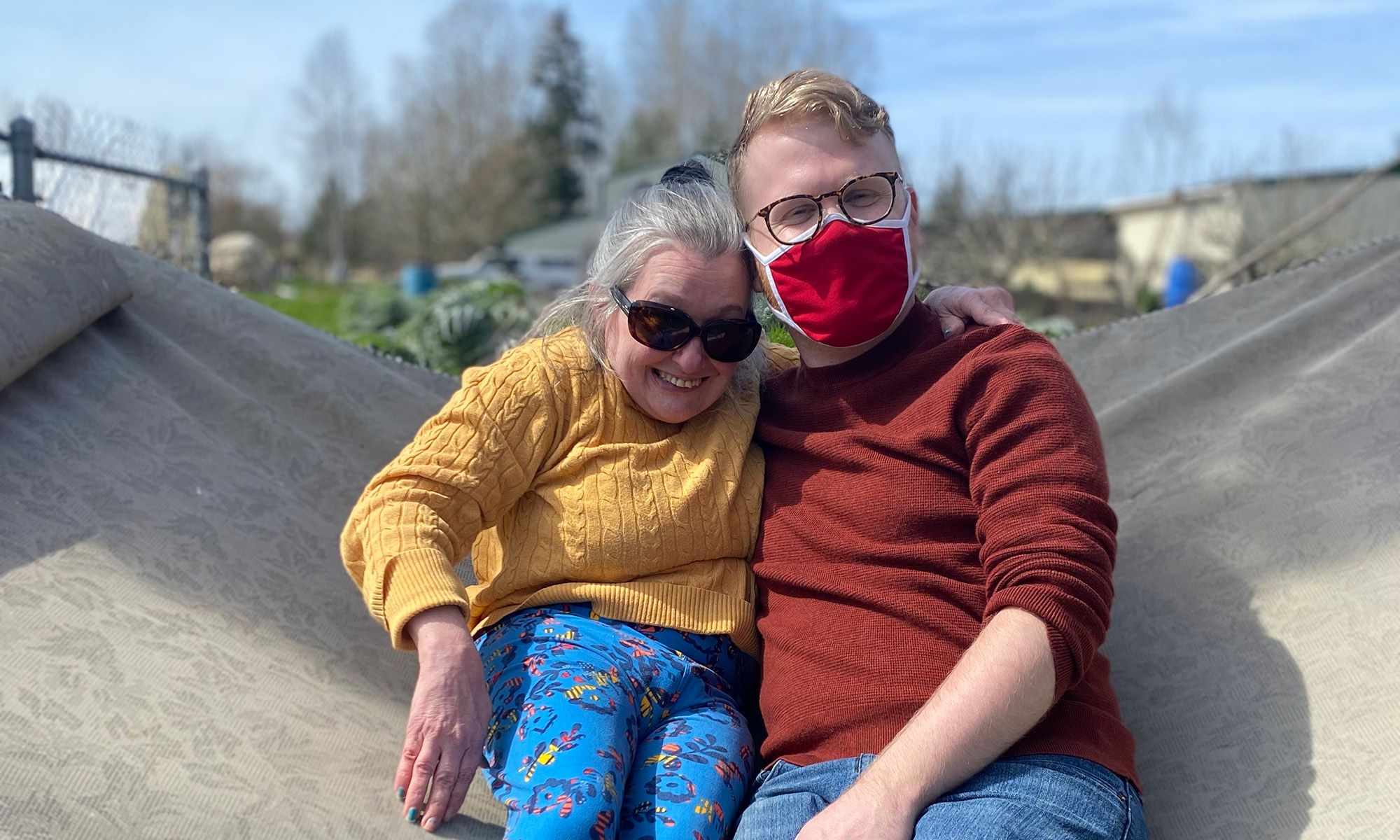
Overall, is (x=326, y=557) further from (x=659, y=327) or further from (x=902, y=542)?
(x=902, y=542)

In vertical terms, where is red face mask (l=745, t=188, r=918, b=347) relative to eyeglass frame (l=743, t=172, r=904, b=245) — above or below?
below

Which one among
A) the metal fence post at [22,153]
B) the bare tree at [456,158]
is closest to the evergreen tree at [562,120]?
the bare tree at [456,158]

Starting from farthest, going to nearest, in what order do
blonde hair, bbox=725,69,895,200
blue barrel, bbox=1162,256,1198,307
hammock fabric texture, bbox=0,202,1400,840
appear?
blue barrel, bbox=1162,256,1198,307, blonde hair, bbox=725,69,895,200, hammock fabric texture, bbox=0,202,1400,840

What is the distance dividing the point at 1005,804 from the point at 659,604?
628 mm

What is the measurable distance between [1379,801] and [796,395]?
3.40ft

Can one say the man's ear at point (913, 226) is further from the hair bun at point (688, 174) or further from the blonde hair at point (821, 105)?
the hair bun at point (688, 174)

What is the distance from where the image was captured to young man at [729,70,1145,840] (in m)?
1.45

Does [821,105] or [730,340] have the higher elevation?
[821,105]

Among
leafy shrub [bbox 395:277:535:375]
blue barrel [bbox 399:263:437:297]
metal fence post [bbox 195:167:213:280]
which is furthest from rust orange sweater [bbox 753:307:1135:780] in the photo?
blue barrel [bbox 399:263:437:297]

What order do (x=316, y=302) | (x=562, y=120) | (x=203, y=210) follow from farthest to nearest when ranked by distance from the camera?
(x=562, y=120) < (x=316, y=302) < (x=203, y=210)

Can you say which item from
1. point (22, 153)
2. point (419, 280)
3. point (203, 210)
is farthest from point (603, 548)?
point (419, 280)

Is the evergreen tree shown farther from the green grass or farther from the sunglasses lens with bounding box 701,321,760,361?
the sunglasses lens with bounding box 701,321,760,361

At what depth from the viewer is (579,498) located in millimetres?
1838

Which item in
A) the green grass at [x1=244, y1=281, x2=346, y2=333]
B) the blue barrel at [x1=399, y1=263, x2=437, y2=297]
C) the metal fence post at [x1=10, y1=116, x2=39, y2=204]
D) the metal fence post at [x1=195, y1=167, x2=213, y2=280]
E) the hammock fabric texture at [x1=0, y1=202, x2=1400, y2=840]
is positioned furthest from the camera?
the blue barrel at [x1=399, y1=263, x2=437, y2=297]
